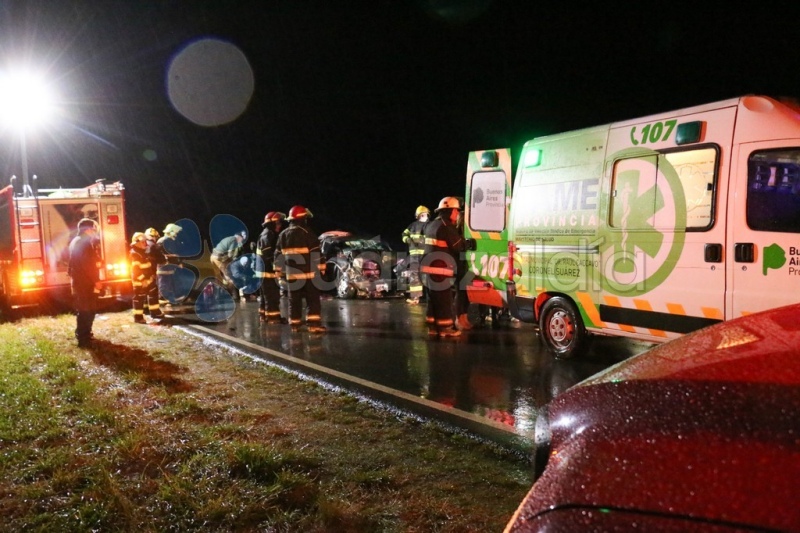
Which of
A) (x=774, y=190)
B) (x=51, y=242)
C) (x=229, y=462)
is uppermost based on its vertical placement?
(x=774, y=190)

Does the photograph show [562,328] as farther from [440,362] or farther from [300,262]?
[300,262]

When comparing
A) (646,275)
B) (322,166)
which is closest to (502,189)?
(646,275)

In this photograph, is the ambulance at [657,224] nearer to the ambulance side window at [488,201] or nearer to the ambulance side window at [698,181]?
the ambulance side window at [698,181]

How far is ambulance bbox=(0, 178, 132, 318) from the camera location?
12180 millimetres

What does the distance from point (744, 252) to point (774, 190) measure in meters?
0.55

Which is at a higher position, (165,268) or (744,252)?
(744,252)

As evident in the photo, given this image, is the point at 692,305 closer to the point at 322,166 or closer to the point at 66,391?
the point at 66,391

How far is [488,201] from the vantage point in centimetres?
865

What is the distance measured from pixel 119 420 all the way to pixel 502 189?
5.58m

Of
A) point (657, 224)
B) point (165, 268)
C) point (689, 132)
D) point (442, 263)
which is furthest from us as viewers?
point (165, 268)

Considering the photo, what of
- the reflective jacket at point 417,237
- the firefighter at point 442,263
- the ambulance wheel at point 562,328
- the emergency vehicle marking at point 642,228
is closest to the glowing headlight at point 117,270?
the reflective jacket at point 417,237

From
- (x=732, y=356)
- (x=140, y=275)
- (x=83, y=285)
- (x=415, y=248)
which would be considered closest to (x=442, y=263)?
(x=415, y=248)

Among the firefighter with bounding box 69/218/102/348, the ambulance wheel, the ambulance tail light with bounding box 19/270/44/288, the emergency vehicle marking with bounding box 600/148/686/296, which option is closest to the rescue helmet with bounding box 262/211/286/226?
the firefighter with bounding box 69/218/102/348

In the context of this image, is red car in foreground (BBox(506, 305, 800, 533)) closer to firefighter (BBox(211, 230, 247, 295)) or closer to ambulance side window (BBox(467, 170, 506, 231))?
ambulance side window (BBox(467, 170, 506, 231))
